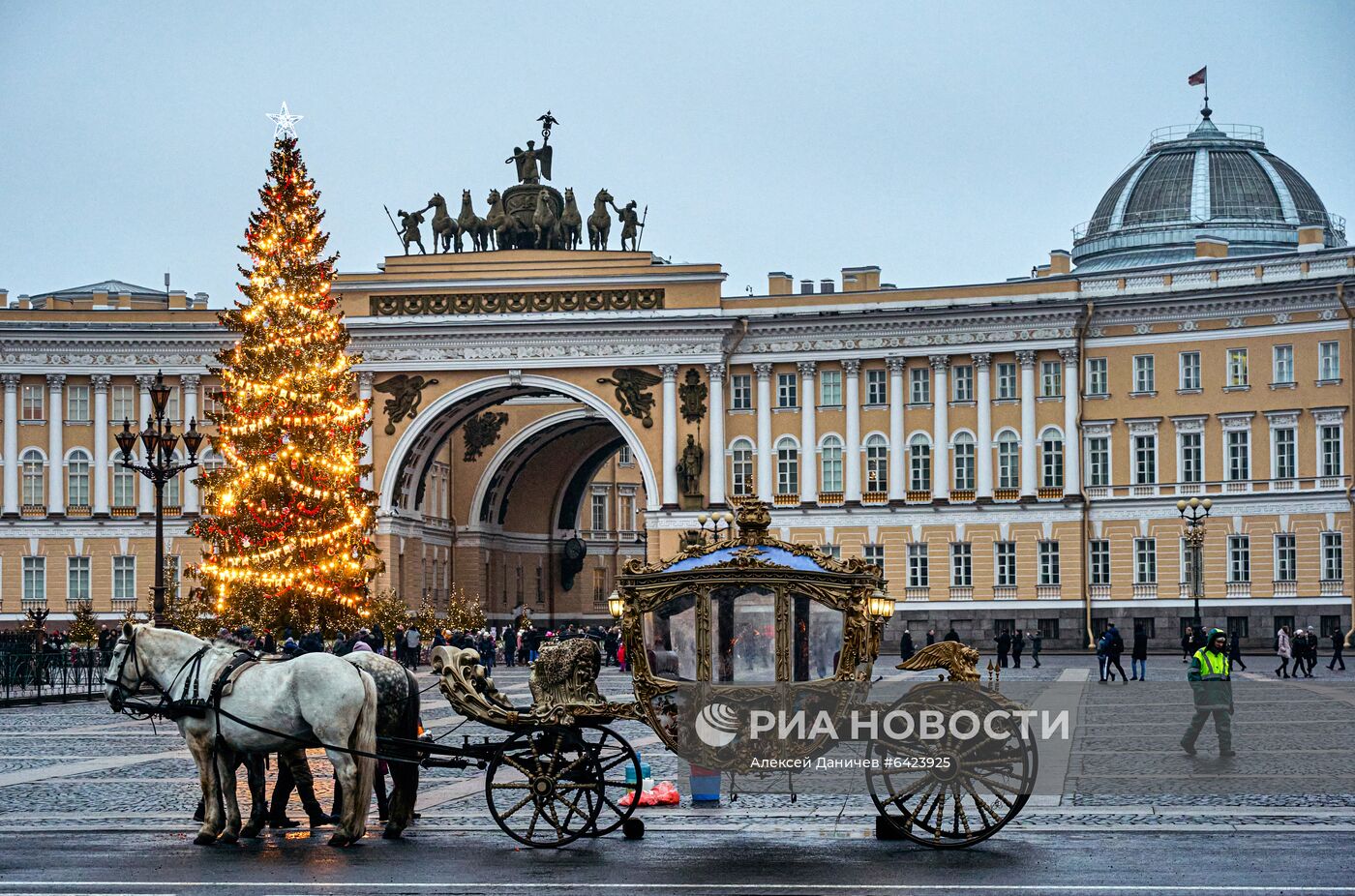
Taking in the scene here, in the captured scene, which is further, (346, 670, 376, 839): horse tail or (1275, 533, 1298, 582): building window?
(1275, 533, 1298, 582): building window

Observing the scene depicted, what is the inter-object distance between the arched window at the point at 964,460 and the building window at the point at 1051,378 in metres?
2.88

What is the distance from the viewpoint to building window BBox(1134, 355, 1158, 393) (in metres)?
63.6

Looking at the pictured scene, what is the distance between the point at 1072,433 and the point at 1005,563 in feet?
15.8

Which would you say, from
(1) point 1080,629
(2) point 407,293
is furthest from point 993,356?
(2) point 407,293

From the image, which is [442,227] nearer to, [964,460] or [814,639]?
[964,460]

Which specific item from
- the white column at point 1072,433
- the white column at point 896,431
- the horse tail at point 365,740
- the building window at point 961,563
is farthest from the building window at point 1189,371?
the horse tail at point 365,740

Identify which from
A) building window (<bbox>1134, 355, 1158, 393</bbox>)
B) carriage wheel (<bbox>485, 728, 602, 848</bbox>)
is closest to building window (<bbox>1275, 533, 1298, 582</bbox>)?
building window (<bbox>1134, 355, 1158, 393</bbox>)

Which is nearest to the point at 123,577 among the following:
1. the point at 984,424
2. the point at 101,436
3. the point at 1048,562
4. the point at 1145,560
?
the point at 101,436

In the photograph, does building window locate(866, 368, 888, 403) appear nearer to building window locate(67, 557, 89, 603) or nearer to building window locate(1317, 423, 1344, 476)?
building window locate(1317, 423, 1344, 476)

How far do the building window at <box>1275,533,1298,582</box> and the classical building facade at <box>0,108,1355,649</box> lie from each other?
0.08 metres

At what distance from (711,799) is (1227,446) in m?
47.2

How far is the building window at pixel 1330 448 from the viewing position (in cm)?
6094

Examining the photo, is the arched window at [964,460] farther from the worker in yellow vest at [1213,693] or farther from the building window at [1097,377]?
the worker in yellow vest at [1213,693]

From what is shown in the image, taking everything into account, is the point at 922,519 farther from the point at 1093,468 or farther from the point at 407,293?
the point at 407,293
